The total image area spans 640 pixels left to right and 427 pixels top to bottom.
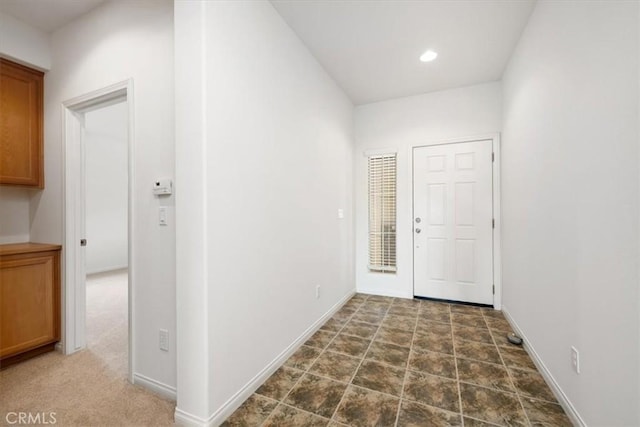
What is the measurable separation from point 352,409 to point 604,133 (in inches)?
76.2

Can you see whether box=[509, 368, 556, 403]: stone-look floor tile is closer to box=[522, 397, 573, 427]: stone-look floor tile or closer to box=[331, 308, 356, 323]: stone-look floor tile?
box=[522, 397, 573, 427]: stone-look floor tile

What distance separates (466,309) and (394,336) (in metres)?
1.28

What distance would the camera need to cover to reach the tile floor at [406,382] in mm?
1529

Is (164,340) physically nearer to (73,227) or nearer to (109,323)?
(73,227)

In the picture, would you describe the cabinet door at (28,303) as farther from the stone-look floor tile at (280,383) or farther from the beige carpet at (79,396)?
the stone-look floor tile at (280,383)

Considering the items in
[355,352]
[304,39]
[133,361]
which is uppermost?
[304,39]

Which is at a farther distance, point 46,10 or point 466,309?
point 466,309

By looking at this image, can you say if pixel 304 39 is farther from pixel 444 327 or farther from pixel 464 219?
pixel 444 327

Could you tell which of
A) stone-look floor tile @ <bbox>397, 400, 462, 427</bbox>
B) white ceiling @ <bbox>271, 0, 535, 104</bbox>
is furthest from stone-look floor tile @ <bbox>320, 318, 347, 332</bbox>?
white ceiling @ <bbox>271, 0, 535, 104</bbox>

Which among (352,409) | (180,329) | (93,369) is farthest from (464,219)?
(93,369)

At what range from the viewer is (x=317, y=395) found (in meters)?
1.72

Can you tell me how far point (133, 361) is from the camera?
184 cm

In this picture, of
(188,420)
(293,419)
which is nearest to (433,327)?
(293,419)

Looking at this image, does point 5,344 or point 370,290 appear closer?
point 5,344
